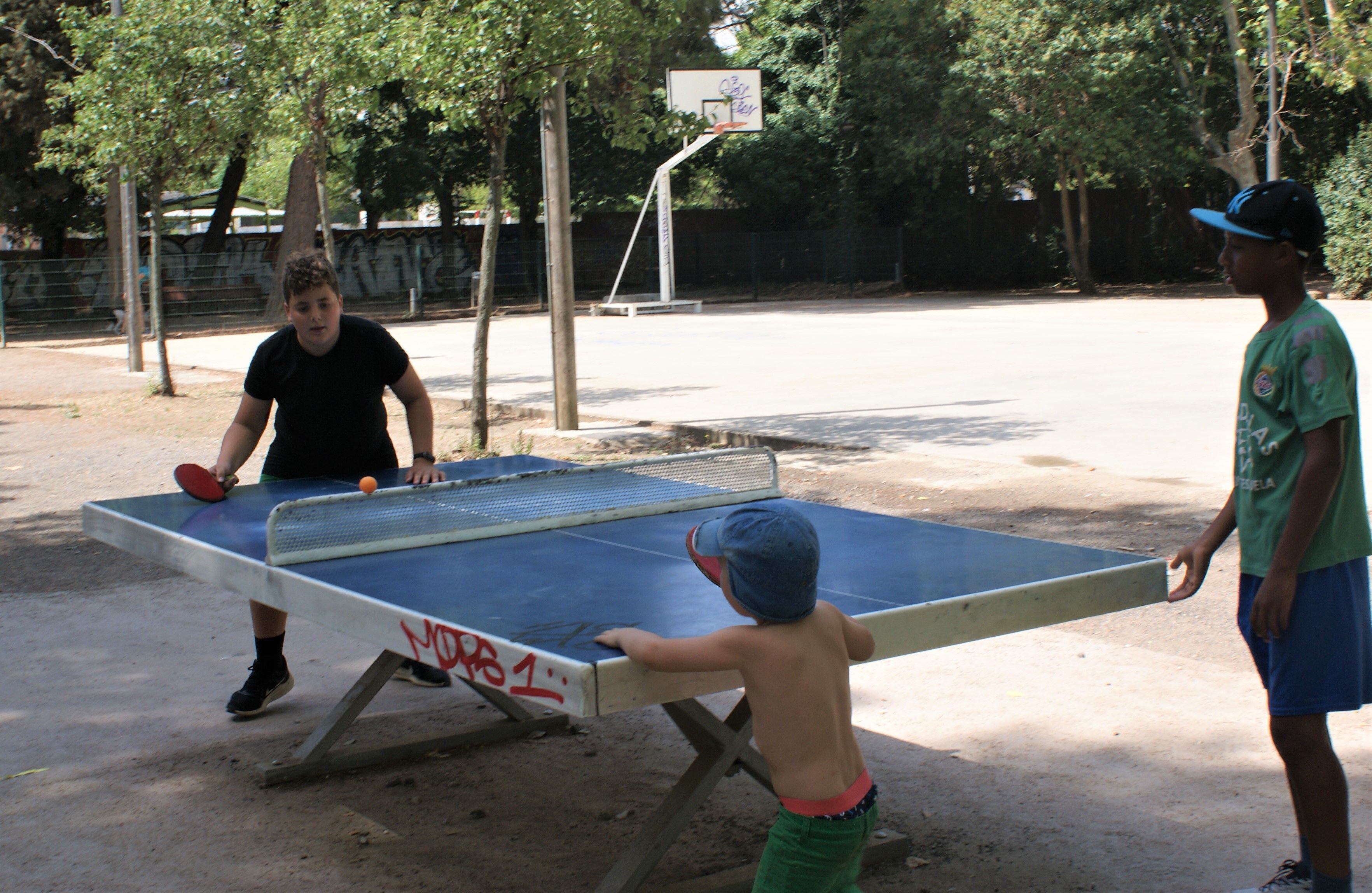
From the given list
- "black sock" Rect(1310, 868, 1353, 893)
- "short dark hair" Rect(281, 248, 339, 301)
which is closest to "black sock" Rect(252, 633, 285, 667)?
"short dark hair" Rect(281, 248, 339, 301)

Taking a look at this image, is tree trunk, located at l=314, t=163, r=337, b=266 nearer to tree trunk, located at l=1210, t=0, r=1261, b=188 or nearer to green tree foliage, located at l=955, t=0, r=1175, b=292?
tree trunk, located at l=1210, t=0, r=1261, b=188

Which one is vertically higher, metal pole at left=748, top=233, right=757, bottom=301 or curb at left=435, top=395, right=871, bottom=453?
metal pole at left=748, top=233, right=757, bottom=301

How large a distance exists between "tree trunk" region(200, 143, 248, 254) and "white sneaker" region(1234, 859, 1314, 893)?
35.9 m

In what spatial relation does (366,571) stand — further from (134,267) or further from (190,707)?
(134,267)

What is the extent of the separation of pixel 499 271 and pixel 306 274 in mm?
33959

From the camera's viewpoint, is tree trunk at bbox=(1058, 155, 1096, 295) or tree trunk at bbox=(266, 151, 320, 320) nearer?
tree trunk at bbox=(266, 151, 320, 320)

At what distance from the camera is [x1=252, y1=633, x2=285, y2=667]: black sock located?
4.75 metres

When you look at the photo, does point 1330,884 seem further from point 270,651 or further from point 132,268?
point 132,268

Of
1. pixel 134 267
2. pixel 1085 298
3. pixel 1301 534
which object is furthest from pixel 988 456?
pixel 1085 298

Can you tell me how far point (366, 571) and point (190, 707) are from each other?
1.98m

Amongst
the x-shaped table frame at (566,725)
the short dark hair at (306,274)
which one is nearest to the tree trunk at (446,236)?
the short dark hair at (306,274)

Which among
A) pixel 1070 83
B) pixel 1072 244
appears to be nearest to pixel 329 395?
pixel 1070 83

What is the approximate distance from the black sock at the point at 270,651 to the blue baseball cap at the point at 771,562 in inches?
109

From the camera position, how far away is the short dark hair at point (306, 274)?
4.57 metres
